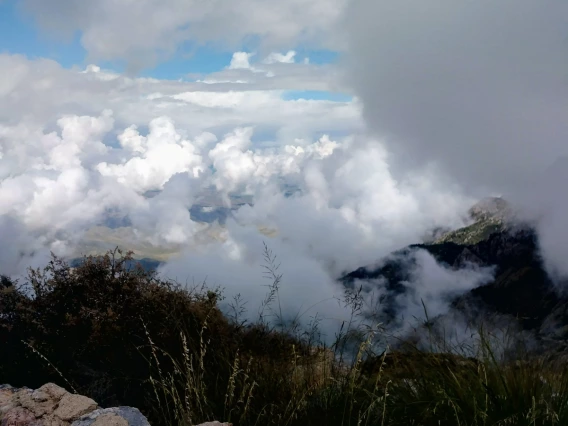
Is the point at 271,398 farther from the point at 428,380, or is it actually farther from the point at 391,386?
the point at 428,380

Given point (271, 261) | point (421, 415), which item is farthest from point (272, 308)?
point (421, 415)

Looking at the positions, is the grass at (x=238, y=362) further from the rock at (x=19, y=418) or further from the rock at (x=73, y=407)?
the rock at (x=19, y=418)

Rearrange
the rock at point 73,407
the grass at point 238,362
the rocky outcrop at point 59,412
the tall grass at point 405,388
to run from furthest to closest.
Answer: the rock at point 73,407, the rocky outcrop at point 59,412, the grass at point 238,362, the tall grass at point 405,388

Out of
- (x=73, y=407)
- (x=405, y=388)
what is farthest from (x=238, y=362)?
(x=405, y=388)

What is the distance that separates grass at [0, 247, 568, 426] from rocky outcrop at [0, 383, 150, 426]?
10.9 inches

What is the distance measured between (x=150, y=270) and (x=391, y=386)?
5.22 m

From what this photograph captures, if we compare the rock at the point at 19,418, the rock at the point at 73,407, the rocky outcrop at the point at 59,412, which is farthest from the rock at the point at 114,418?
the rock at the point at 19,418

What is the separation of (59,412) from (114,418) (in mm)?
741

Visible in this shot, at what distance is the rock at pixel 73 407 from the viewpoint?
492 cm

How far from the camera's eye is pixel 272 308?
6.64 m

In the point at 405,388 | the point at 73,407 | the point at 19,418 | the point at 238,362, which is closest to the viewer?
the point at 405,388

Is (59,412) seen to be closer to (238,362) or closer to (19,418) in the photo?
(19,418)

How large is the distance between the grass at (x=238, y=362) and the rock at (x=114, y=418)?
0.82 ft

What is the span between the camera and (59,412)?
494cm
